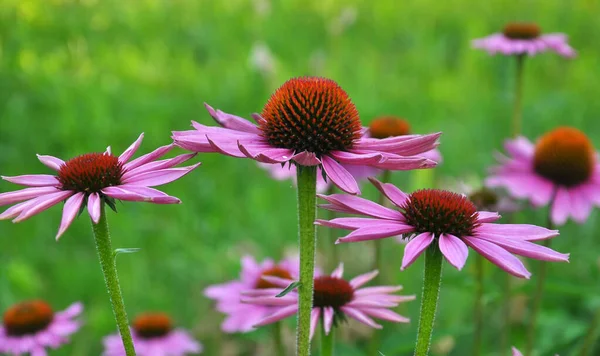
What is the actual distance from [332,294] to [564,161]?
0.84 meters

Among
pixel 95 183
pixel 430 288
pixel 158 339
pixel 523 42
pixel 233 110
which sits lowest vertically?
pixel 158 339

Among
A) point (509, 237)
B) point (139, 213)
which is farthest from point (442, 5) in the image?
point (509, 237)

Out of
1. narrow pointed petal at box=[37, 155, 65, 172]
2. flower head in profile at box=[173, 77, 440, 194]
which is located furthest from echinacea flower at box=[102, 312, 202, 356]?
flower head in profile at box=[173, 77, 440, 194]

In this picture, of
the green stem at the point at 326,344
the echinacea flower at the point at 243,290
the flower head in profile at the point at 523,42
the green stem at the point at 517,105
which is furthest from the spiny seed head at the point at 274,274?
the flower head in profile at the point at 523,42

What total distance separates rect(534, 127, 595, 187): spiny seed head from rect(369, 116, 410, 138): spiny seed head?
0.31 metres

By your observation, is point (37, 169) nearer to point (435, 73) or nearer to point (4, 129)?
point (4, 129)

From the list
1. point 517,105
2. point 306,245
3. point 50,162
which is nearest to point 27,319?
point 50,162

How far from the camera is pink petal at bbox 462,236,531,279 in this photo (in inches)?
26.8

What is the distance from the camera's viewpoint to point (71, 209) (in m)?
0.72

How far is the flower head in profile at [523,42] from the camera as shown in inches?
69.3

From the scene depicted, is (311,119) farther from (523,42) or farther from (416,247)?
(523,42)

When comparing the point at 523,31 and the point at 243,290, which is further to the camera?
the point at 523,31

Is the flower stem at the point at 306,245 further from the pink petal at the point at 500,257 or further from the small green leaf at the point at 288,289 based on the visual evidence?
the pink petal at the point at 500,257

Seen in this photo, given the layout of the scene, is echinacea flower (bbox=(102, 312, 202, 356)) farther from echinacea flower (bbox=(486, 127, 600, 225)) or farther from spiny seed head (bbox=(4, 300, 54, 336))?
echinacea flower (bbox=(486, 127, 600, 225))
